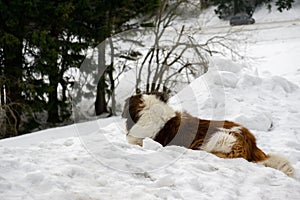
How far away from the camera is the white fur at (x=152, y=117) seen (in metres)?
4.96

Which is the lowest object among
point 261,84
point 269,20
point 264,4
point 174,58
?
point 261,84

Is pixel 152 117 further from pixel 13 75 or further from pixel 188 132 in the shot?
pixel 13 75

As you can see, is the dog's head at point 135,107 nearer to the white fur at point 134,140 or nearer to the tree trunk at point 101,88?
the white fur at point 134,140

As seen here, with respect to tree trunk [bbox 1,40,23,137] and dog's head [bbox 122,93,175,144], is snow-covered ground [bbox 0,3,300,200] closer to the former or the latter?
dog's head [bbox 122,93,175,144]

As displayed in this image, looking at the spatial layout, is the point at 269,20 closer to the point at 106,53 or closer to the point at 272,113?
the point at 106,53

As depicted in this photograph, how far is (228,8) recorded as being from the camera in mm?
28312

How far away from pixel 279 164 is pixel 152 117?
172 centimetres

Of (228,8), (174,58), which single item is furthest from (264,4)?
(174,58)

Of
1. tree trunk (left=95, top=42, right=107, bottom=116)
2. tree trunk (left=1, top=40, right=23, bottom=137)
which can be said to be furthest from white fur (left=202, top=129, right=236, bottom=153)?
tree trunk (left=1, top=40, right=23, bottom=137)

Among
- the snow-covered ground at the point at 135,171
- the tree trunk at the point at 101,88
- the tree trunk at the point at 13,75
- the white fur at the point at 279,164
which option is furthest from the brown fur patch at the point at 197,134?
the tree trunk at the point at 13,75

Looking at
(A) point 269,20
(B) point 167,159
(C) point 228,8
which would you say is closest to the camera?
(B) point 167,159

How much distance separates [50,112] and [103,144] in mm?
8341

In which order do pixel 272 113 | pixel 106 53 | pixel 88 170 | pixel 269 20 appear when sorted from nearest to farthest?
pixel 88 170 < pixel 272 113 < pixel 106 53 < pixel 269 20

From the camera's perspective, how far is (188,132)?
480 centimetres
